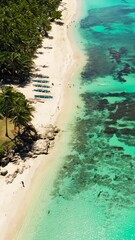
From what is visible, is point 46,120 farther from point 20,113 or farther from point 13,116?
point 20,113

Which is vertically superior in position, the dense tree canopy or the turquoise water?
the dense tree canopy

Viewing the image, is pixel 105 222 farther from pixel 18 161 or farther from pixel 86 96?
pixel 86 96

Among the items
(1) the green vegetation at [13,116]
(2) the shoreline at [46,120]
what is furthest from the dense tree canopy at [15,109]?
(2) the shoreline at [46,120]

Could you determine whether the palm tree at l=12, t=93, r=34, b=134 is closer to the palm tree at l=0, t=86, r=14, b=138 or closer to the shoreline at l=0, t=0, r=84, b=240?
the palm tree at l=0, t=86, r=14, b=138

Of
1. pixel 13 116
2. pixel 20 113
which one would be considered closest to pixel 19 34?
pixel 13 116

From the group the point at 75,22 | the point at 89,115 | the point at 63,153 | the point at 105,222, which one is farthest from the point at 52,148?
the point at 75,22

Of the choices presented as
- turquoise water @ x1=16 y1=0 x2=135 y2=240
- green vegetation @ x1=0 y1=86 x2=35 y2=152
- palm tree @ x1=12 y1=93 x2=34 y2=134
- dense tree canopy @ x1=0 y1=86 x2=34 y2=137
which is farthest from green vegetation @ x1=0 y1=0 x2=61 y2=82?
palm tree @ x1=12 y1=93 x2=34 y2=134
